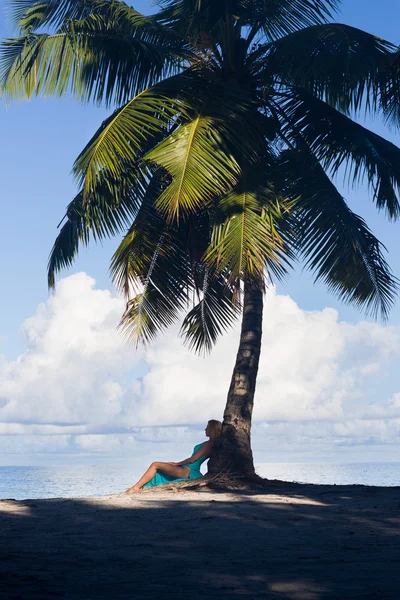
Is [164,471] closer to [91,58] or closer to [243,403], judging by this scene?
[243,403]

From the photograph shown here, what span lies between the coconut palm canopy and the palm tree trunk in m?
0.49

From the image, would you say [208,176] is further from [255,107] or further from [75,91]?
[75,91]

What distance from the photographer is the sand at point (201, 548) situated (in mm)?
4027

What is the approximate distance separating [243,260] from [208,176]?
1.32 m

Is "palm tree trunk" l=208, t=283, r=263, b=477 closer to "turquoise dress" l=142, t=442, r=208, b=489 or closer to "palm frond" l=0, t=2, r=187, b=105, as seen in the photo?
"turquoise dress" l=142, t=442, r=208, b=489

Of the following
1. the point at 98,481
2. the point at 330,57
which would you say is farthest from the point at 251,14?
the point at 98,481

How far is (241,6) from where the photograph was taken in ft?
41.1

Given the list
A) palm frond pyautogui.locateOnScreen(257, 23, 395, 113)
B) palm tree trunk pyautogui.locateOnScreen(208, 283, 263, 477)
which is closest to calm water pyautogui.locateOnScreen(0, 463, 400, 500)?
palm tree trunk pyautogui.locateOnScreen(208, 283, 263, 477)

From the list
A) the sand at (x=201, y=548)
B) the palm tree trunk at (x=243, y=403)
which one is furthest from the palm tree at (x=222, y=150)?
the sand at (x=201, y=548)

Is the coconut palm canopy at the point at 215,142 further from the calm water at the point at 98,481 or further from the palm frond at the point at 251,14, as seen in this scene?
the calm water at the point at 98,481

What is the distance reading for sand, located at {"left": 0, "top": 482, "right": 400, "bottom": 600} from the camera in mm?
4027

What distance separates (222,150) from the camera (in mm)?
10773

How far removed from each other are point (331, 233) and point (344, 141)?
1.85m

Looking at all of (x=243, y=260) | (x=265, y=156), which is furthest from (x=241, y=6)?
(x=243, y=260)
